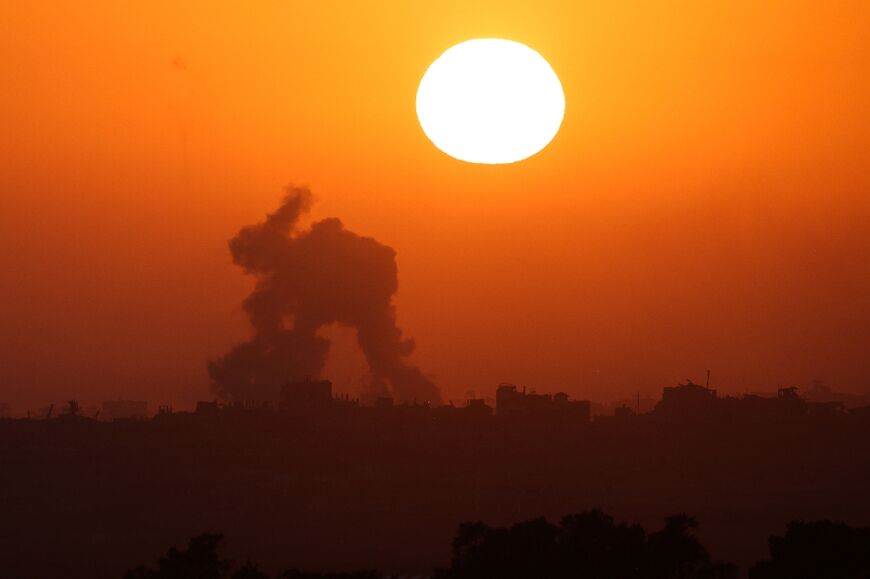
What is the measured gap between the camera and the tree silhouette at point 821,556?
1289 inches

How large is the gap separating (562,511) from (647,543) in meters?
84.1

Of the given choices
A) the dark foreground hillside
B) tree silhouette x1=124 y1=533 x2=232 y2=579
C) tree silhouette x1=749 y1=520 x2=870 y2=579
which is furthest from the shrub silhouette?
the dark foreground hillside

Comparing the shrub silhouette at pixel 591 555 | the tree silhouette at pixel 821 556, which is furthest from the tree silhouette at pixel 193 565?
the tree silhouette at pixel 821 556

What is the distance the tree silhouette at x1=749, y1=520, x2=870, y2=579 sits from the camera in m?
32.8

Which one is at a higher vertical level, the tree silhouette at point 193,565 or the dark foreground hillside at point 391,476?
the dark foreground hillside at point 391,476

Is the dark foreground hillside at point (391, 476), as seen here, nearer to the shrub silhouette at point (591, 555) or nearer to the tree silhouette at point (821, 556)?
the shrub silhouette at point (591, 555)

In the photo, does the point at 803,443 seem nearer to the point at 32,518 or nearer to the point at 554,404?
the point at 554,404

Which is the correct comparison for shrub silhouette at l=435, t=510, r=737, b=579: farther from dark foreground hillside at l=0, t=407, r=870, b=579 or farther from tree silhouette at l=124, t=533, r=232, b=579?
dark foreground hillside at l=0, t=407, r=870, b=579

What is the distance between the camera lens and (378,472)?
5074 inches

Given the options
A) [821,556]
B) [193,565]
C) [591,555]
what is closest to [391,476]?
[193,565]

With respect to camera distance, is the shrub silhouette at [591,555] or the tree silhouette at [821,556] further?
the shrub silhouette at [591,555]

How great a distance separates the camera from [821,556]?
33.0 meters

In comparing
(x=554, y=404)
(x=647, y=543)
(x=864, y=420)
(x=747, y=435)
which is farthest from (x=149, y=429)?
(x=647, y=543)

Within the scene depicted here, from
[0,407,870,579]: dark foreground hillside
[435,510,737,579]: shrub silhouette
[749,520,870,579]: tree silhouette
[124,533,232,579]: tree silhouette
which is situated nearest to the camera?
[749,520,870,579]: tree silhouette
